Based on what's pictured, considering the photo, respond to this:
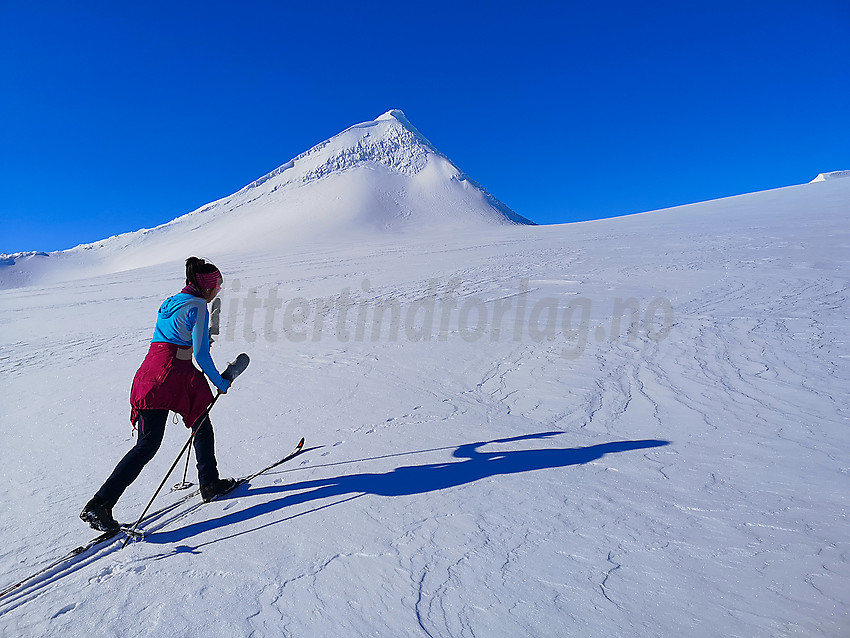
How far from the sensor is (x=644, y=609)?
7.56 ft

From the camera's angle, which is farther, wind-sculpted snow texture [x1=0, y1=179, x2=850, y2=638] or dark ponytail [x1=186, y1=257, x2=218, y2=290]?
dark ponytail [x1=186, y1=257, x2=218, y2=290]

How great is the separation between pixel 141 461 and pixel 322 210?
60.3 metres

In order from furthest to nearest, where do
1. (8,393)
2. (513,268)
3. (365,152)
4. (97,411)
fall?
Result: 1. (365,152)
2. (513,268)
3. (8,393)
4. (97,411)

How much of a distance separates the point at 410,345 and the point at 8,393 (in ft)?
18.9

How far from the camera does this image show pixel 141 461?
318cm

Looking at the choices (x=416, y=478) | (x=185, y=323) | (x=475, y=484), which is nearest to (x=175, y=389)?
(x=185, y=323)

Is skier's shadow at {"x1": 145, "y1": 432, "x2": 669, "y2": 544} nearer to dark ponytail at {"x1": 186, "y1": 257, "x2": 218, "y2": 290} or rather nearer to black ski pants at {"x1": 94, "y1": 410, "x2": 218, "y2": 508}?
black ski pants at {"x1": 94, "y1": 410, "x2": 218, "y2": 508}

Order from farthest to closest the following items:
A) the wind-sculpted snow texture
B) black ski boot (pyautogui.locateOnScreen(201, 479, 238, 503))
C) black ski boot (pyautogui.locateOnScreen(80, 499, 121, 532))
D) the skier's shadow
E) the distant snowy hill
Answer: the distant snowy hill → black ski boot (pyautogui.locateOnScreen(201, 479, 238, 503)) → the skier's shadow → black ski boot (pyautogui.locateOnScreen(80, 499, 121, 532)) → the wind-sculpted snow texture

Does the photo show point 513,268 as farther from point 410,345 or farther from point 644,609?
point 644,609

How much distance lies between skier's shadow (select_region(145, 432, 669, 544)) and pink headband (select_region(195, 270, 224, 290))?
5.17 feet

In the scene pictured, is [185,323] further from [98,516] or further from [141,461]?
[98,516]

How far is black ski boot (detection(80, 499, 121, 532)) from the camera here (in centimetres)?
296

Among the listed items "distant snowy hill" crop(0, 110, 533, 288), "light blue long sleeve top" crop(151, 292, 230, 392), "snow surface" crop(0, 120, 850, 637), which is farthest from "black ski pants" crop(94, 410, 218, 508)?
"distant snowy hill" crop(0, 110, 533, 288)

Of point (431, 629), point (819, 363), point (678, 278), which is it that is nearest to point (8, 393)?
point (431, 629)
